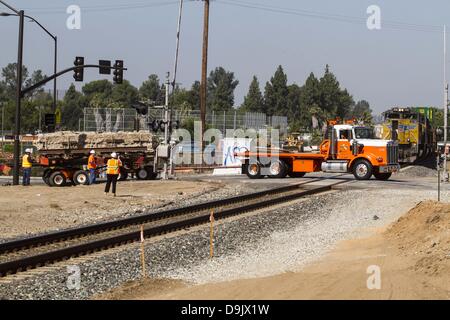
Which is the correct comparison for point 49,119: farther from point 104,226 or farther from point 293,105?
point 293,105

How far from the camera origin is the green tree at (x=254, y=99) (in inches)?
5507

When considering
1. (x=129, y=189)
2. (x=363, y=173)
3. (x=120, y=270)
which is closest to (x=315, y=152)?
(x=363, y=173)

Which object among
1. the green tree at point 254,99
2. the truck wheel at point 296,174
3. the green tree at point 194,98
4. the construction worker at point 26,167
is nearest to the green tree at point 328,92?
the green tree at point 254,99

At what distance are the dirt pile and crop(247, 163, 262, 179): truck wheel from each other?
5.15 m

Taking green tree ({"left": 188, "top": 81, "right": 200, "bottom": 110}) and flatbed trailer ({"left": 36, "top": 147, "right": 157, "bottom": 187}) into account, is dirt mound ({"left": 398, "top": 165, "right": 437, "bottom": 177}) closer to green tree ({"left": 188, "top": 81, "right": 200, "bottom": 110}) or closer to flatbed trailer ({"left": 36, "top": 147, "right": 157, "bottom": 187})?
flatbed trailer ({"left": 36, "top": 147, "right": 157, "bottom": 187})

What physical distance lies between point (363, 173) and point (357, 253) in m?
21.8

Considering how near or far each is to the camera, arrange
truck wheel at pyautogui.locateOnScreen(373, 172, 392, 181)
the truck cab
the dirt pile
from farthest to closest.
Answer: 1. truck wheel at pyautogui.locateOnScreen(373, 172, 392, 181)
2. the dirt pile
3. the truck cab

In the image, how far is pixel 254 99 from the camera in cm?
14050

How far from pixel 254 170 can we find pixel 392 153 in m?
7.19

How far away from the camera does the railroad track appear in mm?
14438

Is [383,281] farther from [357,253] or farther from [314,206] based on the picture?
[314,206]

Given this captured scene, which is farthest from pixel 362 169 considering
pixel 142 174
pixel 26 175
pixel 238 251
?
pixel 238 251

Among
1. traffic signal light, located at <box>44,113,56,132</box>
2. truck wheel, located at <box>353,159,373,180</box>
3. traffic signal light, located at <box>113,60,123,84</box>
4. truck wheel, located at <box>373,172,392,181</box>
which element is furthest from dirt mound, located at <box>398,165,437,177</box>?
traffic signal light, located at <box>44,113,56,132</box>
